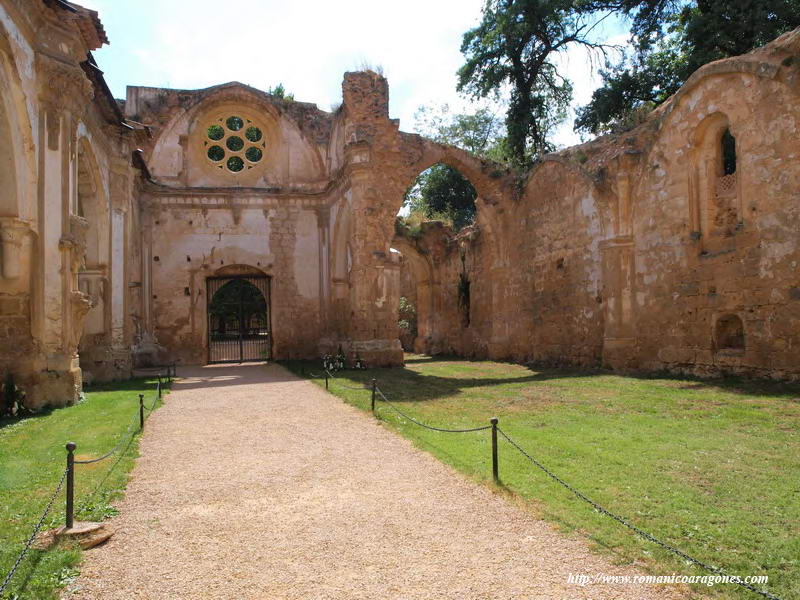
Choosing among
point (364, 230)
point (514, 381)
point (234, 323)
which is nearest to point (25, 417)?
point (514, 381)

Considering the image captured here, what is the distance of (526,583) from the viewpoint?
3.44 metres

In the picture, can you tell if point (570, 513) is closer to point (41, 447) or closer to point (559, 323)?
point (41, 447)

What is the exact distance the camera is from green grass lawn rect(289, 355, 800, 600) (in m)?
3.78

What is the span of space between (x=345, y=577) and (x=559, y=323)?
1305cm

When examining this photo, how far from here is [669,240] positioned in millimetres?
12375

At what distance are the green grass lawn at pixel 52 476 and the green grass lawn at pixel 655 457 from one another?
3.18 m

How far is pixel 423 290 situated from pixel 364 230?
9.02 m

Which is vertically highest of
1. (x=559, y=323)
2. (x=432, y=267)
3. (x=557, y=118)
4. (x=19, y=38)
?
(x=557, y=118)

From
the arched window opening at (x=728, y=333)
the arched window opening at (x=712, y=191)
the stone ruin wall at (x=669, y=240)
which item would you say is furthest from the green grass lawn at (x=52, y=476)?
the arched window opening at (x=712, y=191)

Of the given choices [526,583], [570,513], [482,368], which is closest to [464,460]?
[570,513]

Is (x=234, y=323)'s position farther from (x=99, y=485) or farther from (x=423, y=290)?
(x=99, y=485)

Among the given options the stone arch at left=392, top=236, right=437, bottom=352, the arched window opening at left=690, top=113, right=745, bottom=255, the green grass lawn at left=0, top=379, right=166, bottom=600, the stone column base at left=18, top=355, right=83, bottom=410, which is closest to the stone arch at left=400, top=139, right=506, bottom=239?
the stone arch at left=392, top=236, right=437, bottom=352

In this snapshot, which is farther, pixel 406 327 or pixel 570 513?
pixel 406 327

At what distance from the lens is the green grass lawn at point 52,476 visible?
11.8 ft
